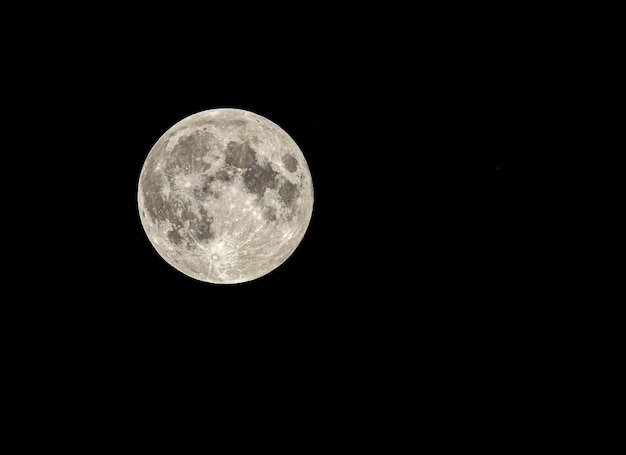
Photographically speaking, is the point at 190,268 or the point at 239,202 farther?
the point at 190,268

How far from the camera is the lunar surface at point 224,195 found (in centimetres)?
440

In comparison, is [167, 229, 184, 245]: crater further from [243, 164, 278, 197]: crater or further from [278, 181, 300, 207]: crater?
[278, 181, 300, 207]: crater

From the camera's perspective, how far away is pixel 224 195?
4.36 metres

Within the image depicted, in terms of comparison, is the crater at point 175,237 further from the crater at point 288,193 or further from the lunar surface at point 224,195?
the crater at point 288,193

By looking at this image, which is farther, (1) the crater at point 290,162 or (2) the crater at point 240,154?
(1) the crater at point 290,162

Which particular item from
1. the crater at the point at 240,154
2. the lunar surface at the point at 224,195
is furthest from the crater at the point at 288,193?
the crater at the point at 240,154

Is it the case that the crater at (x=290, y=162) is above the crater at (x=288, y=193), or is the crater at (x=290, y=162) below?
Result: above

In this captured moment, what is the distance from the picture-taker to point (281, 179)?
4629mm

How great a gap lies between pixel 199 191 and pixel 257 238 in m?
0.64

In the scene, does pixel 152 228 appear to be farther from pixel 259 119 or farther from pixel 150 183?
pixel 259 119

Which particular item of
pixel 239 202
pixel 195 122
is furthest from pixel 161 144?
pixel 239 202

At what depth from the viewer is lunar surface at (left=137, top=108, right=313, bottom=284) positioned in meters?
4.40

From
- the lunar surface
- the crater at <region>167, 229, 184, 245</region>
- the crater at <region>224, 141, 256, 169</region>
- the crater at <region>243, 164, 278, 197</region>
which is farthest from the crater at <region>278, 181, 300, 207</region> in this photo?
the crater at <region>167, 229, 184, 245</region>

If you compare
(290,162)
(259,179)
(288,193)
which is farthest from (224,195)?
(290,162)
